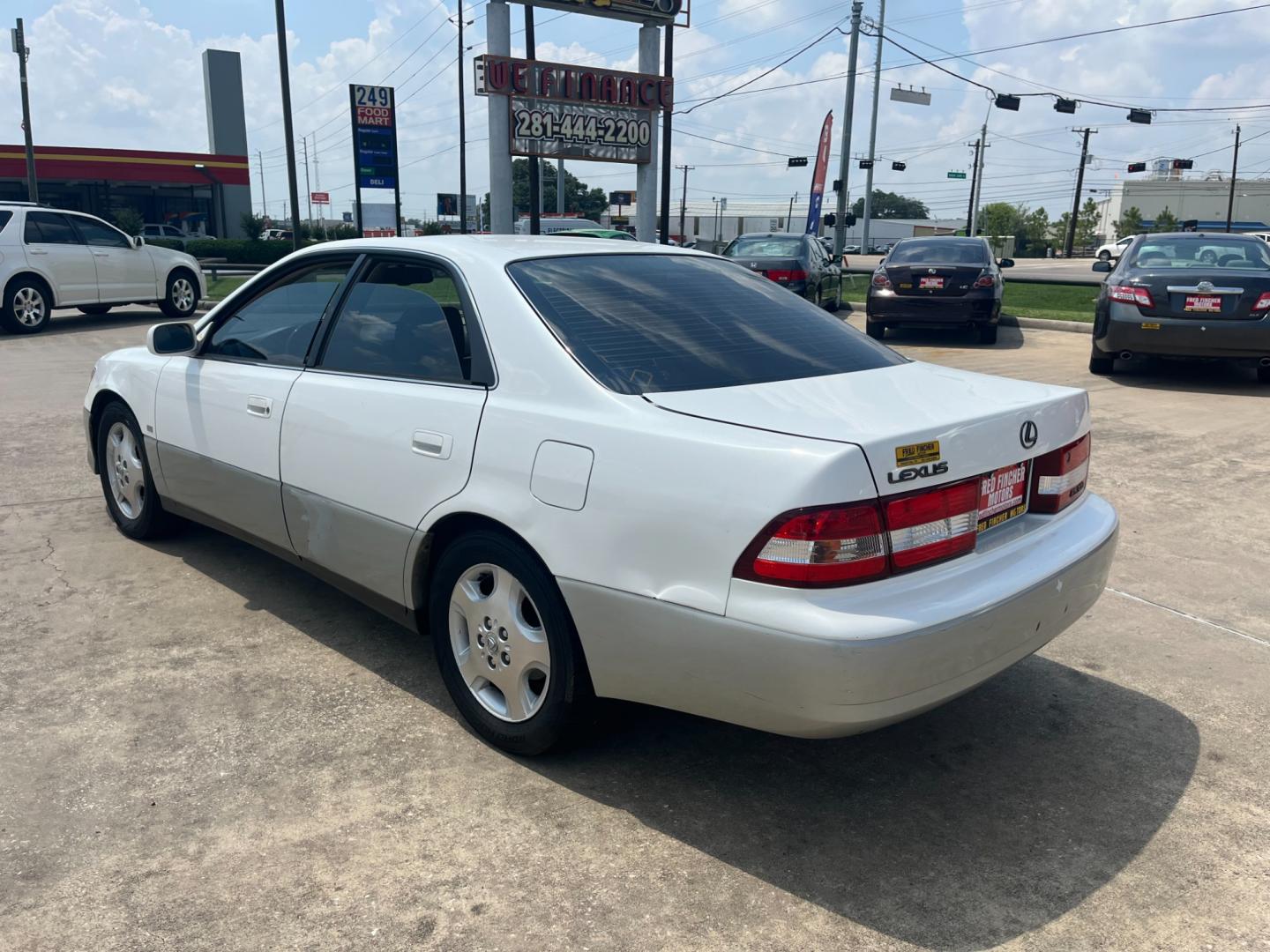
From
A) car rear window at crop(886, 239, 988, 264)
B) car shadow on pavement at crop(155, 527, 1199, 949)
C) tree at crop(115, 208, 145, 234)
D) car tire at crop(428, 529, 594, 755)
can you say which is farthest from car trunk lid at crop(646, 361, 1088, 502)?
tree at crop(115, 208, 145, 234)

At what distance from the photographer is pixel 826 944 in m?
2.36

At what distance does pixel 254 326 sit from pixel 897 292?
10.4 meters

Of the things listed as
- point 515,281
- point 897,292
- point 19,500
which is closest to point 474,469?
point 515,281

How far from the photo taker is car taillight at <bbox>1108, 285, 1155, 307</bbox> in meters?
9.66

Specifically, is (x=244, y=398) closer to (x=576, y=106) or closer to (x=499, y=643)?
(x=499, y=643)

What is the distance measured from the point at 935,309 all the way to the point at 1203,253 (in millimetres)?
3359

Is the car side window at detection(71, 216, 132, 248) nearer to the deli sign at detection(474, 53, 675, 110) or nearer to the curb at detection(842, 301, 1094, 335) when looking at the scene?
the deli sign at detection(474, 53, 675, 110)

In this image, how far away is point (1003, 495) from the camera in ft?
9.47

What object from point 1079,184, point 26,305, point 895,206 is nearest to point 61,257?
point 26,305

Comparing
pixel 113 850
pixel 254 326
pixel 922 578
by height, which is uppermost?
pixel 254 326

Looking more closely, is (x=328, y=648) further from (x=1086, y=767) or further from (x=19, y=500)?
(x=19, y=500)

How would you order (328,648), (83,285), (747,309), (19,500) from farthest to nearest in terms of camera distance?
1. (83,285)
2. (19,500)
3. (328,648)
4. (747,309)

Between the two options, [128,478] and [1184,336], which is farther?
[1184,336]

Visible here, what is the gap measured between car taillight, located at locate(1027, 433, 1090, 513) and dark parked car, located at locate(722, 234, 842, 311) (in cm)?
1154
